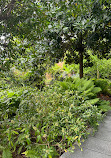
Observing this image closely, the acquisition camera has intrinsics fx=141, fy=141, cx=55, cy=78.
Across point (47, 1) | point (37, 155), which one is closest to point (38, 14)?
point (47, 1)

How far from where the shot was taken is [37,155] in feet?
5.76

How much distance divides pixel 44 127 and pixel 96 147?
0.78m

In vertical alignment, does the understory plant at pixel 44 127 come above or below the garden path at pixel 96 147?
above

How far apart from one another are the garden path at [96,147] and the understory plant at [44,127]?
101 mm

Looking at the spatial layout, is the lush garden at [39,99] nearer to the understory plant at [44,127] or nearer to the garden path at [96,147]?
the understory plant at [44,127]

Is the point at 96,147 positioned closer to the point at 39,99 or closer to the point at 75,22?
the point at 39,99

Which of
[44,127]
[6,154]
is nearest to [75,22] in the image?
[44,127]

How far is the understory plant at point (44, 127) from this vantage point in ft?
6.04

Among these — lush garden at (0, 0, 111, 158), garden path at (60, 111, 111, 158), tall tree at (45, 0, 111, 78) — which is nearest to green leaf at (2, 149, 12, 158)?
lush garden at (0, 0, 111, 158)

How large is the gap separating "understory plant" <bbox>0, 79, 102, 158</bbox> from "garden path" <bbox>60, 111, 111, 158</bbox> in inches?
4.0

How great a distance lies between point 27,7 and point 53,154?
195 centimetres

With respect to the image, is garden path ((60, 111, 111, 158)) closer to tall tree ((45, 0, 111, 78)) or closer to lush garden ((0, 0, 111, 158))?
lush garden ((0, 0, 111, 158))

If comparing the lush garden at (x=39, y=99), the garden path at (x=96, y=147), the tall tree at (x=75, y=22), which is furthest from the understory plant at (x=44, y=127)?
the tall tree at (x=75, y=22)

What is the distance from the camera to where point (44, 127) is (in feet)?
6.63
